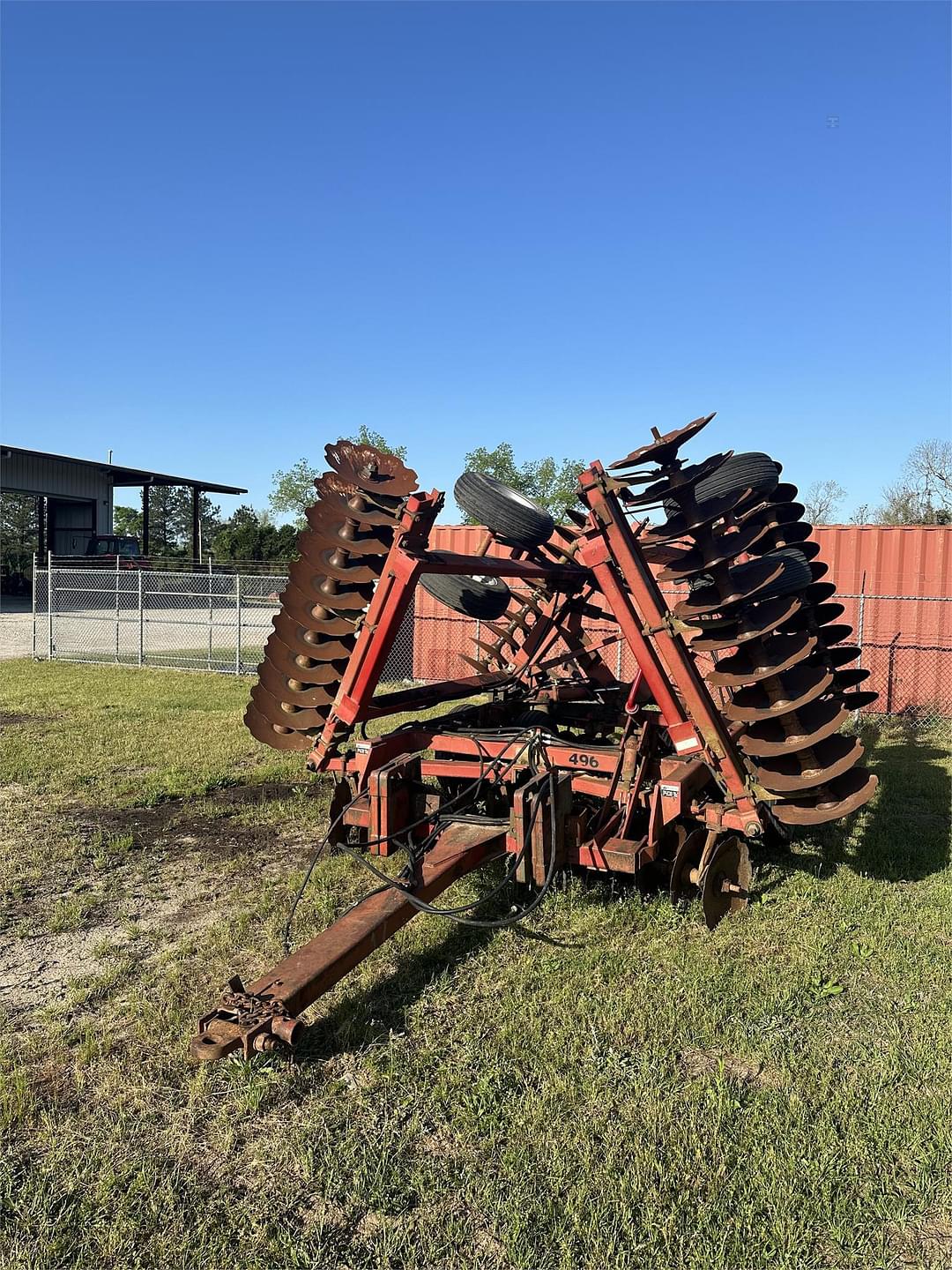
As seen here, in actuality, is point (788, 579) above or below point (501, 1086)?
above

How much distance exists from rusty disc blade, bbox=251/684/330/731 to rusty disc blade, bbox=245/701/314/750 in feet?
0.12

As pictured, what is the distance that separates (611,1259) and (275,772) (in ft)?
19.6

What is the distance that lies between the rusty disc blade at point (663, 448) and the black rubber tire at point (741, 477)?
0.55m

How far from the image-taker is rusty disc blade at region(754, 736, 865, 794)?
4.21 metres

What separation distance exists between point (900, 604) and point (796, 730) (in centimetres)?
876

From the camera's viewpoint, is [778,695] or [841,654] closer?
[778,695]

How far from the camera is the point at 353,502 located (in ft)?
15.8

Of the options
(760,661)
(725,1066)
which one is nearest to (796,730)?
(760,661)

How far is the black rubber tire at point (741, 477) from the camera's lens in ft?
16.0

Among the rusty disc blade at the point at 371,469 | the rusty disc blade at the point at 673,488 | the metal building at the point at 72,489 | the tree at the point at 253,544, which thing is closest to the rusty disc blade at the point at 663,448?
the rusty disc blade at the point at 673,488

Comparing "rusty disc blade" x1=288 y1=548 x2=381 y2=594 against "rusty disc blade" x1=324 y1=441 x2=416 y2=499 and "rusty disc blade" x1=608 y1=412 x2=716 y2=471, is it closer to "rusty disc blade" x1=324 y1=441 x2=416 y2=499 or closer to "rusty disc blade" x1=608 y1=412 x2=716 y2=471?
"rusty disc blade" x1=324 y1=441 x2=416 y2=499

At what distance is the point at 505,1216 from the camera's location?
239 centimetres

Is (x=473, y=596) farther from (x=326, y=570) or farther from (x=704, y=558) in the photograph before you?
(x=704, y=558)

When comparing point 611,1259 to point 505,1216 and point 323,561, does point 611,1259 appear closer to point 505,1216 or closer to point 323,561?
point 505,1216
